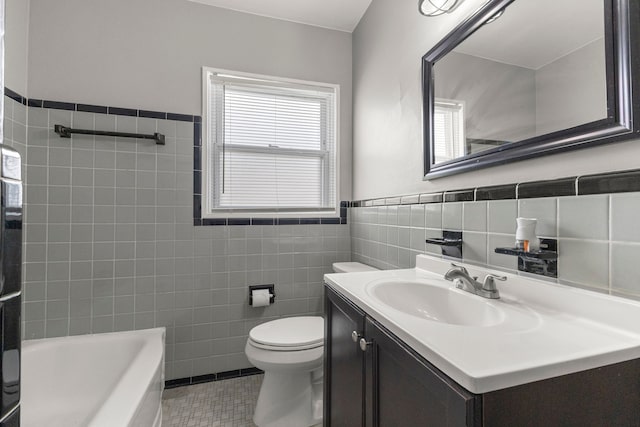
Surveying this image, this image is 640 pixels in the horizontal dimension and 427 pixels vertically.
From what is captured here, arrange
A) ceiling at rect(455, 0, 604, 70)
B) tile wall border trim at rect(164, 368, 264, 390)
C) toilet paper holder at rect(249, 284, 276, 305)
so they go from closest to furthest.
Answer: ceiling at rect(455, 0, 604, 70) < tile wall border trim at rect(164, 368, 264, 390) < toilet paper holder at rect(249, 284, 276, 305)

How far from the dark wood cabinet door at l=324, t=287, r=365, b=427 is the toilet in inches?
12.4

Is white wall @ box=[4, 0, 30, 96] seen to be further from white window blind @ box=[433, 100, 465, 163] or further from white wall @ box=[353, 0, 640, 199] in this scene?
white window blind @ box=[433, 100, 465, 163]

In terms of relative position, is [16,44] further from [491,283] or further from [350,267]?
[491,283]

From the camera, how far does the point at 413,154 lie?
150 centimetres

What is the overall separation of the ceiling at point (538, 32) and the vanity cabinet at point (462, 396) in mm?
843

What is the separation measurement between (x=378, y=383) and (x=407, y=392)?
138mm

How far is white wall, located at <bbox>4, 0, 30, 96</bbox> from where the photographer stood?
1479 mm

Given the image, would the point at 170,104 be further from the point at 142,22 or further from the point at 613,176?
the point at 613,176

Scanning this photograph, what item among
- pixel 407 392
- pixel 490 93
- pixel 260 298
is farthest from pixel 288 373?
pixel 490 93

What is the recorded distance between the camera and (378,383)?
2.53 ft

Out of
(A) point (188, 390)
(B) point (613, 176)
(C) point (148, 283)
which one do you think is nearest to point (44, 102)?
(C) point (148, 283)

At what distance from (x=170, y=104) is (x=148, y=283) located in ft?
3.87

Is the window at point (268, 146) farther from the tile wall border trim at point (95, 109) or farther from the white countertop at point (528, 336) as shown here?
the white countertop at point (528, 336)

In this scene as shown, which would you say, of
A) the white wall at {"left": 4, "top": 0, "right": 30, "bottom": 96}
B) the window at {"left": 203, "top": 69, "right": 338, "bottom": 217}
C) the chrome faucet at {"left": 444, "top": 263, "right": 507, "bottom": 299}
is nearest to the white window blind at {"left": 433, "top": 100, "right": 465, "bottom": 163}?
the chrome faucet at {"left": 444, "top": 263, "right": 507, "bottom": 299}
